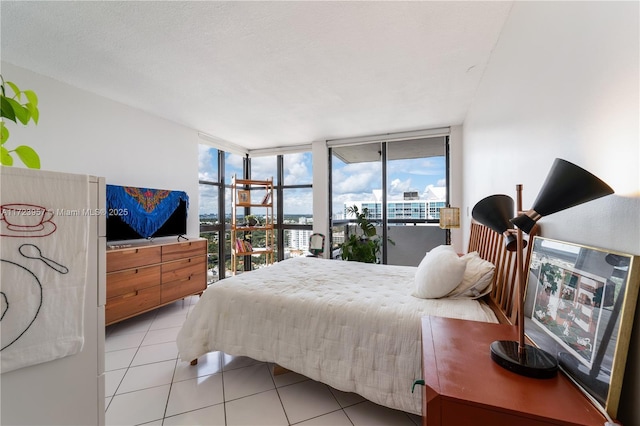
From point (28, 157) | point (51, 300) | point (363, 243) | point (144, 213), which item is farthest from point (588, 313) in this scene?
point (144, 213)

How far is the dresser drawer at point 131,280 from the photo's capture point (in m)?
2.68

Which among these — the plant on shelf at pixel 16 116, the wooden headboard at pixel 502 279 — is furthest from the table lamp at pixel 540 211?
the plant on shelf at pixel 16 116

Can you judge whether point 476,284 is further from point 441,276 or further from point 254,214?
point 254,214

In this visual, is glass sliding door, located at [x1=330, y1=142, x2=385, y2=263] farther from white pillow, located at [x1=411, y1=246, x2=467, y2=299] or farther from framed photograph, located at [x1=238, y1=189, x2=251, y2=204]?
white pillow, located at [x1=411, y1=246, x2=467, y2=299]

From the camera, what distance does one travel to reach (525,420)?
66 cm

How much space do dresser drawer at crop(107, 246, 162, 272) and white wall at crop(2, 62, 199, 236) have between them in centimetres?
90

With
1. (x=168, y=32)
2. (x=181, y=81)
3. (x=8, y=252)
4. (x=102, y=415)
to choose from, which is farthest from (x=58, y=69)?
(x=102, y=415)

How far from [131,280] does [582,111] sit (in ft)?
12.3

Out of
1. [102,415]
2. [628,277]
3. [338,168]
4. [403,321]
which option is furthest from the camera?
[338,168]

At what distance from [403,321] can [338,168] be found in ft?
12.3

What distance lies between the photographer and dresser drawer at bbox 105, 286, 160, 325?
266 centimetres

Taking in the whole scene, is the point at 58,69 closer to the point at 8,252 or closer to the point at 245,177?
the point at 8,252

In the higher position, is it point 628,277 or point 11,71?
point 11,71

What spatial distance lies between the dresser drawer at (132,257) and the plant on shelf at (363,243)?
9.00 feet
